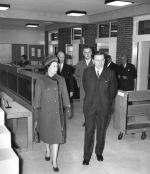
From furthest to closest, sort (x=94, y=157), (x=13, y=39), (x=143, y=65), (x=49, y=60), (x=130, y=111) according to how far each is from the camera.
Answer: (x=13, y=39) < (x=143, y=65) < (x=130, y=111) < (x=94, y=157) < (x=49, y=60)

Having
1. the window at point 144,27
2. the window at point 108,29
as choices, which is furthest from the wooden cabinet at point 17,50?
the window at point 144,27

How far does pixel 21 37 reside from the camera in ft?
50.0

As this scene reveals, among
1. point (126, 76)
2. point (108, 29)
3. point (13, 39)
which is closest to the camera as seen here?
point (126, 76)

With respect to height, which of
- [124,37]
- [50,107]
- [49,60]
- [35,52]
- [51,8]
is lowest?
[50,107]

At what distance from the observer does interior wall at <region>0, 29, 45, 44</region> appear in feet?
48.7

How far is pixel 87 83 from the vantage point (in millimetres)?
3430

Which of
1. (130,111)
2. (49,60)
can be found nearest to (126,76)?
(130,111)

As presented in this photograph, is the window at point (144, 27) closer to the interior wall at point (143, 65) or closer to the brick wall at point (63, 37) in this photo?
the interior wall at point (143, 65)

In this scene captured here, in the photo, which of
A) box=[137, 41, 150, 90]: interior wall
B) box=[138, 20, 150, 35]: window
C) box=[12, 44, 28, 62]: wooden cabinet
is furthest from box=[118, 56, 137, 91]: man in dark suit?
box=[12, 44, 28, 62]: wooden cabinet

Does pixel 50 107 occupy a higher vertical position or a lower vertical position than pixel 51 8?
lower

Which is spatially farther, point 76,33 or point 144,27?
point 76,33

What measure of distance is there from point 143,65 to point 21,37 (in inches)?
362

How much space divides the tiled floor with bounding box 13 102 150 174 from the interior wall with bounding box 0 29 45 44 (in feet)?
35.2

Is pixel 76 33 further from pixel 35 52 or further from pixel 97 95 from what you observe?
pixel 97 95
